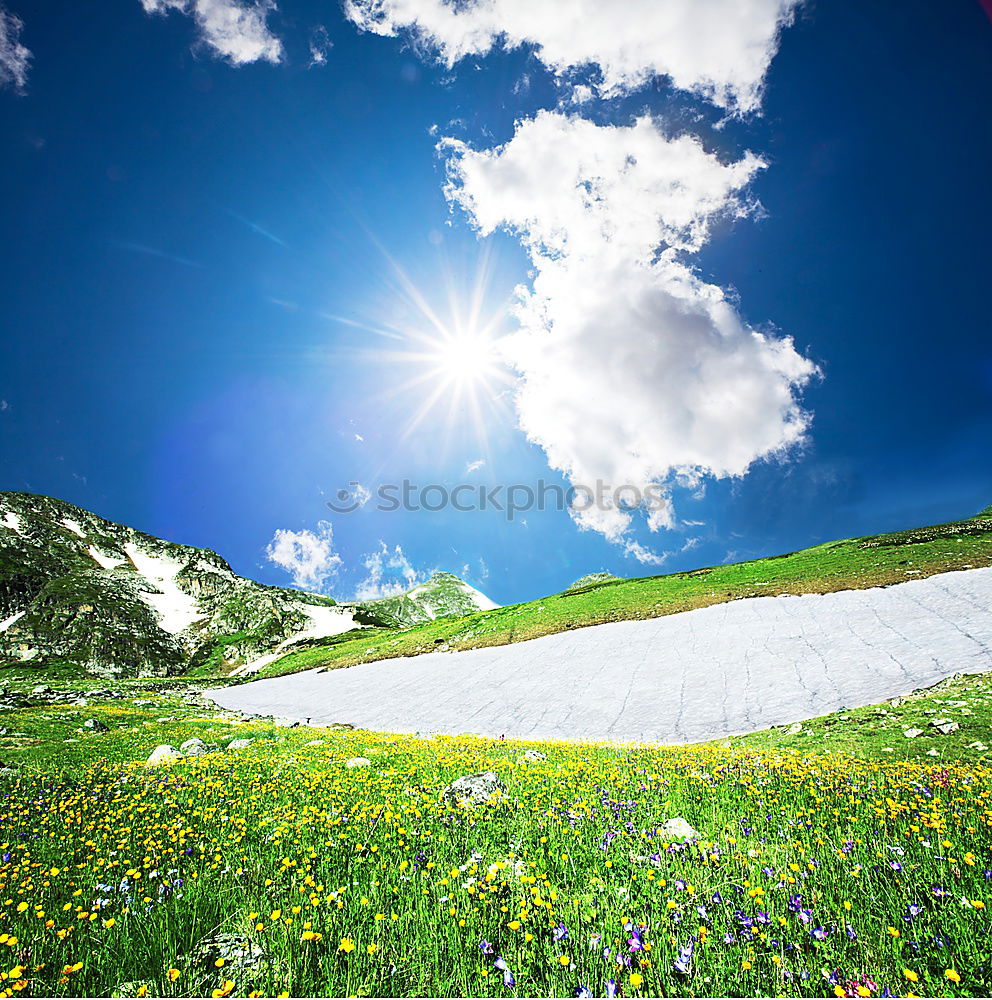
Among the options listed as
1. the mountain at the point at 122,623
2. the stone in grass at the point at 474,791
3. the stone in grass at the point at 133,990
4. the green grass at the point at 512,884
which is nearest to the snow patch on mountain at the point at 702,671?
the green grass at the point at 512,884

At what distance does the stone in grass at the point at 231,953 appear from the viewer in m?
4.06

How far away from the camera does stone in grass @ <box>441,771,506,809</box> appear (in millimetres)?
7984

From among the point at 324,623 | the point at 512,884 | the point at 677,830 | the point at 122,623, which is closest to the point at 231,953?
the point at 512,884

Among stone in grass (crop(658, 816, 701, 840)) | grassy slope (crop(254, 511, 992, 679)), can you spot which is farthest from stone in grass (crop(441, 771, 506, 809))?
grassy slope (crop(254, 511, 992, 679))

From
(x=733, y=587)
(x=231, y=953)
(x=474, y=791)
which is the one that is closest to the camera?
(x=231, y=953)

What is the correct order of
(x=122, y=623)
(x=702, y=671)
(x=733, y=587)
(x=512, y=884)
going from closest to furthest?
(x=512, y=884) < (x=702, y=671) < (x=733, y=587) < (x=122, y=623)

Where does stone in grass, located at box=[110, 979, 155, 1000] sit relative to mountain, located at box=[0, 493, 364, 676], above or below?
below

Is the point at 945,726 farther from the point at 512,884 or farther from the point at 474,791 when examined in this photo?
the point at 512,884

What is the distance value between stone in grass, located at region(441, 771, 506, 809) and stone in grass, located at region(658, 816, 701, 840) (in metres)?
2.93

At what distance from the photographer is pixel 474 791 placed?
330 inches

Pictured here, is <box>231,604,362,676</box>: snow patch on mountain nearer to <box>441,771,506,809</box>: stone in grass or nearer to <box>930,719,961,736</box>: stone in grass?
<box>441,771,506,809</box>: stone in grass

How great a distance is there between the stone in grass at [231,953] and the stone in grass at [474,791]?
3.89 metres

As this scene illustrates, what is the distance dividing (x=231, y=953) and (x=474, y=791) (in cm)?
476

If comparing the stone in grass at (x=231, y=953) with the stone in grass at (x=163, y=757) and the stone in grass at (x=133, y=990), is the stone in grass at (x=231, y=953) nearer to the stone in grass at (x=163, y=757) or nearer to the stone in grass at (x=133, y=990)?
the stone in grass at (x=133, y=990)
